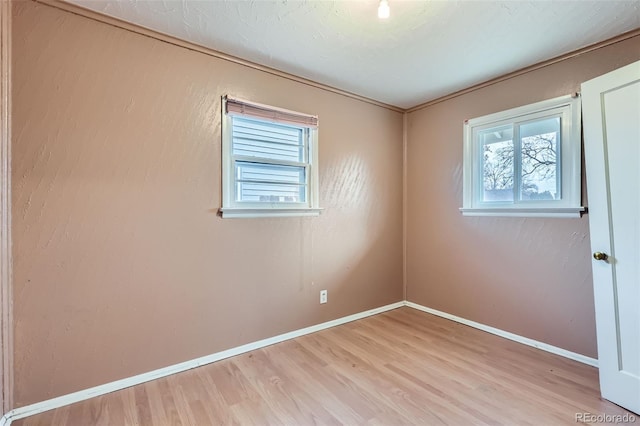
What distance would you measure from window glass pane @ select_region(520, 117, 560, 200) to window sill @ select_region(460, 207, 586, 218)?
11 centimetres

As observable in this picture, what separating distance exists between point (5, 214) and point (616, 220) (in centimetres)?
336

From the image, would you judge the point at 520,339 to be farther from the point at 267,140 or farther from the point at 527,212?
the point at 267,140

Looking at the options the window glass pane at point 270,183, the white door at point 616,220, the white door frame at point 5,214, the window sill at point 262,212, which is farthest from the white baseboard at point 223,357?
the window glass pane at point 270,183

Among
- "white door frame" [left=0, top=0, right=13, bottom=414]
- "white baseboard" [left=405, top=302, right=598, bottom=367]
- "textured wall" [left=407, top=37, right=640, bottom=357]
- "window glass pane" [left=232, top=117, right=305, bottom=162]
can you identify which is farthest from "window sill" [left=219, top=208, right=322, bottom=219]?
"white baseboard" [left=405, top=302, right=598, bottom=367]

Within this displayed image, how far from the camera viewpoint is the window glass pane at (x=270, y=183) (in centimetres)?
249

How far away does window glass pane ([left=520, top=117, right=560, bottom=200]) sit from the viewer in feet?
7.99

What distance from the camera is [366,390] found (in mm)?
1951

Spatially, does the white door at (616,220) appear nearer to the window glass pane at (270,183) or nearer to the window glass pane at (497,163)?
the window glass pane at (497,163)

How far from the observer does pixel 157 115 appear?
6.83 ft

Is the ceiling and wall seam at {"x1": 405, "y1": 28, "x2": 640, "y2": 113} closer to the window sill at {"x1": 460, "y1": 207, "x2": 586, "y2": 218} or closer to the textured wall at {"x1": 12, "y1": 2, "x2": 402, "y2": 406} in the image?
the window sill at {"x1": 460, "y1": 207, "x2": 586, "y2": 218}

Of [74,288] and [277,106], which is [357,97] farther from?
[74,288]

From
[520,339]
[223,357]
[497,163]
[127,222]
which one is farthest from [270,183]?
[520,339]

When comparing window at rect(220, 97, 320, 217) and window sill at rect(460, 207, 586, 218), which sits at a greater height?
window at rect(220, 97, 320, 217)

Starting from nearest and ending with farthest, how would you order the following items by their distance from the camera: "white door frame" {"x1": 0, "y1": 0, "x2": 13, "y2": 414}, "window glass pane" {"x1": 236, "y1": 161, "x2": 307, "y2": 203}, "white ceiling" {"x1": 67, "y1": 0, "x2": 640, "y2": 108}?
"white door frame" {"x1": 0, "y1": 0, "x2": 13, "y2": 414}
"white ceiling" {"x1": 67, "y1": 0, "x2": 640, "y2": 108}
"window glass pane" {"x1": 236, "y1": 161, "x2": 307, "y2": 203}
